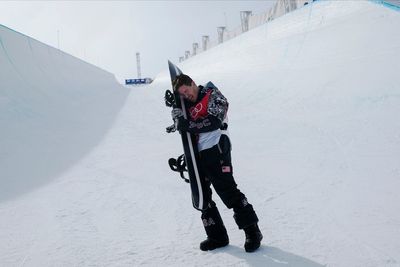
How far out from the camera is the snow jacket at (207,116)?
95.7 inches

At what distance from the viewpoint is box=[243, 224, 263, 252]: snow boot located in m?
2.51

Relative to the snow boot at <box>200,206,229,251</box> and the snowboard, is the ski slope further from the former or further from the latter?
the snowboard

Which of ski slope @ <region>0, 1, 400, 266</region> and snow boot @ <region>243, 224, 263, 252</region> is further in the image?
ski slope @ <region>0, 1, 400, 266</region>

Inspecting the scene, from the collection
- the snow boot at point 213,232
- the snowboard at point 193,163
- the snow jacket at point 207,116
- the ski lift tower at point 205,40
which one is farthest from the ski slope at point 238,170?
the ski lift tower at point 205,40

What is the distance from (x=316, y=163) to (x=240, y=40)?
20.2 m

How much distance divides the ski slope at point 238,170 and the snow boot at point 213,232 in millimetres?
77

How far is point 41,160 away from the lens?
200 inches

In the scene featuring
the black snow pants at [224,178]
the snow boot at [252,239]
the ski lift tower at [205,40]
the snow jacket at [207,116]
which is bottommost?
the snow boot at [252,239]

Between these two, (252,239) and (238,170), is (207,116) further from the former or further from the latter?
(238,170)

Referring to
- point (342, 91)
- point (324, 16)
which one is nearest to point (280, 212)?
point (342, 91)

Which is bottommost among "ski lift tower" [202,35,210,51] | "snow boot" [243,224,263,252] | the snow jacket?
"snow boot" [243,224,263,252]

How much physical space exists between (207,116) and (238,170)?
2.22 m

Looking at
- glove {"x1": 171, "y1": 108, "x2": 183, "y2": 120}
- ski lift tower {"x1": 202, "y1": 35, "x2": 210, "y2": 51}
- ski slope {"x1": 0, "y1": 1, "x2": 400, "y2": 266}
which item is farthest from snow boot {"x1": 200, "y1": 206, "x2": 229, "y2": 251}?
ski lift tower {"x1": 202, "y1": 35, "x2": 210, "y2": 51}

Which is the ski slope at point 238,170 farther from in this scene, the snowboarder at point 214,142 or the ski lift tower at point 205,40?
the ski lift tower at point 205,40
